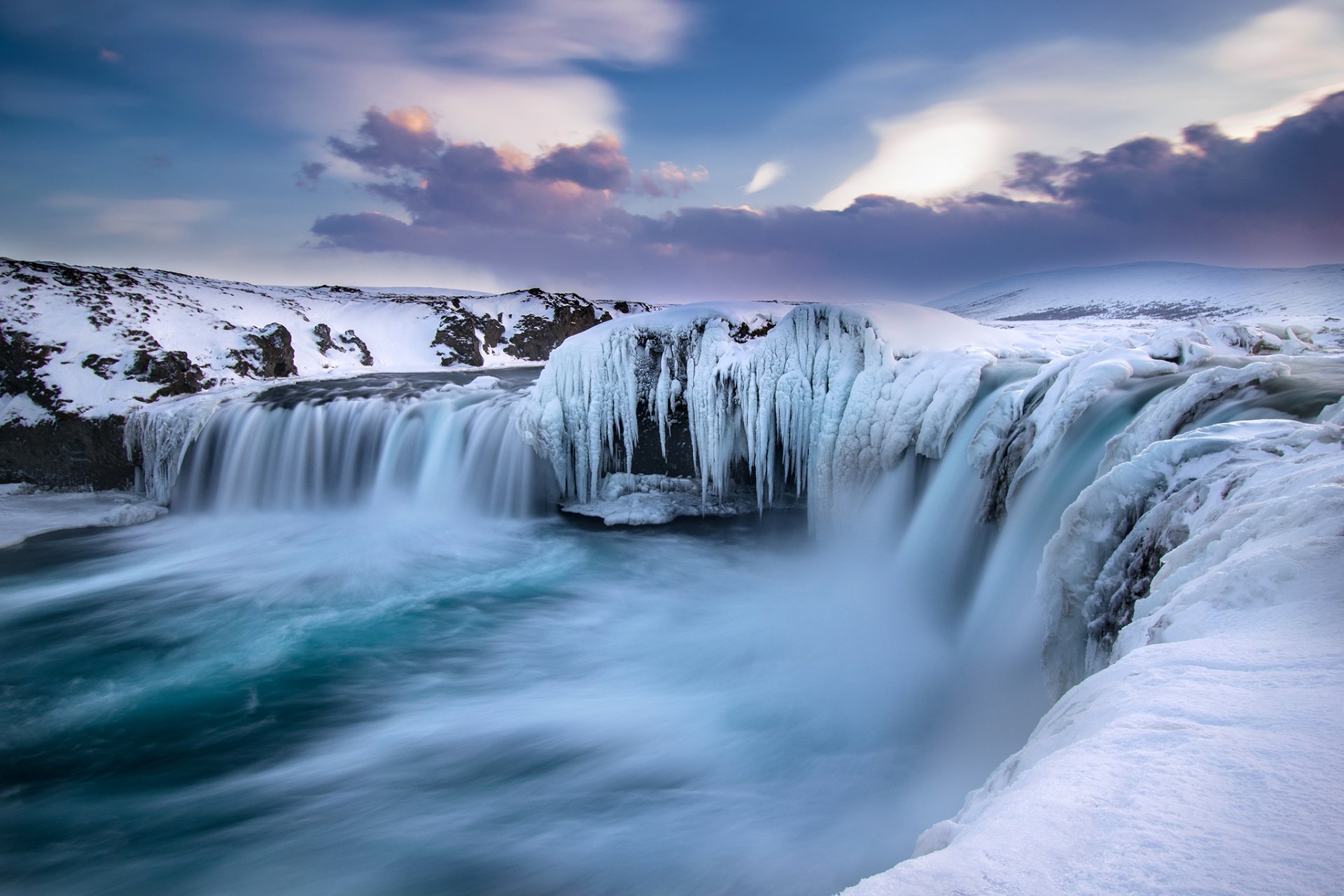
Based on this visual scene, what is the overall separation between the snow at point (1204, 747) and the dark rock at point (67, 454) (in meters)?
14.9

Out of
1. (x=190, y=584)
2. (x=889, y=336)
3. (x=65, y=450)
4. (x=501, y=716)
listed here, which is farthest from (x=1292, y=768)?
(x=65, y=450)

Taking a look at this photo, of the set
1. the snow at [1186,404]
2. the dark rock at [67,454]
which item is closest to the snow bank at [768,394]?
the snow at [1186,404]

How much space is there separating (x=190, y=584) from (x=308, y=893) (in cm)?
578

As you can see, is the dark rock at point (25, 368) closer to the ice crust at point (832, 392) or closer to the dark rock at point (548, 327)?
the ice crust at point (832, 392)

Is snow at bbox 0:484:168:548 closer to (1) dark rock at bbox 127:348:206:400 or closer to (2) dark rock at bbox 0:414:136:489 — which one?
(2) dark rock at bbox 0:414:136:489

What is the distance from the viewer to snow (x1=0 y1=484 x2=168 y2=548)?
29.8 feet

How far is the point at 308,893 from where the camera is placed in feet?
10.2

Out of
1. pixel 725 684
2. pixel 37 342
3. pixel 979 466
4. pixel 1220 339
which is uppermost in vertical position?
pixel 37 342

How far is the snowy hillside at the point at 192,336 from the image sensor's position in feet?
38.6

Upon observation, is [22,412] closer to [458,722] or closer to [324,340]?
[324,340]

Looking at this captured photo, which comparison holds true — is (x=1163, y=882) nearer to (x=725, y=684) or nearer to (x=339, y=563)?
(x=725, y=684)

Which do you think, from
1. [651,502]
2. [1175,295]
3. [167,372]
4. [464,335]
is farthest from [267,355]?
[1175,295]

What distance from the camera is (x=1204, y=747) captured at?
110 centimetres

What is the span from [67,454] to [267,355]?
5040mm
